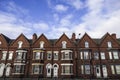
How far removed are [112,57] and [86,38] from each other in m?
8.53

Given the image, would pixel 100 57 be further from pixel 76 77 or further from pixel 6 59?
pixel 6 59

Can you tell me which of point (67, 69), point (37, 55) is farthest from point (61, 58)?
point (37, 55)

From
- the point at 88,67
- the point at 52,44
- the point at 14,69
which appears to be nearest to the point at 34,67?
the point at 14,69

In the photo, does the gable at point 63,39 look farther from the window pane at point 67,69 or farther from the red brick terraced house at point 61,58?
the window pane at point 67,69

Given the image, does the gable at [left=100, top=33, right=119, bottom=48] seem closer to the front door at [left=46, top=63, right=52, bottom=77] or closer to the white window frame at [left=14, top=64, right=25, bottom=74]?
the front door at [left=46, top=63, right=52, bottom=77]

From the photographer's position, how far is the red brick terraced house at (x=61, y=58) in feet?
113

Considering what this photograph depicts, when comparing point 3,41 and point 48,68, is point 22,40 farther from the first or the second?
point 48,68

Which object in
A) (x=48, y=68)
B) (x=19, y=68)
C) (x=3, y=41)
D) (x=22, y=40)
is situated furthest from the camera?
(x=3, y=41)

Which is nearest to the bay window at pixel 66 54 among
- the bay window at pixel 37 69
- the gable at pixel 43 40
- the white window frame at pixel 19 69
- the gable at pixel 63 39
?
the gable at pixel 63 39

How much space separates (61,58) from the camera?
118ft

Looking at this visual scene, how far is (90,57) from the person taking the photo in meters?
35.9

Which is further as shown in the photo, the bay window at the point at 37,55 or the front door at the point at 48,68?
the bay window at the point at 37,55

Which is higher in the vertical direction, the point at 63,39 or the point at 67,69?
the point at 63,39

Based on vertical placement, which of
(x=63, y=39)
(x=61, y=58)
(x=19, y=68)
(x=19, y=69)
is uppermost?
(x=63, y=39)
